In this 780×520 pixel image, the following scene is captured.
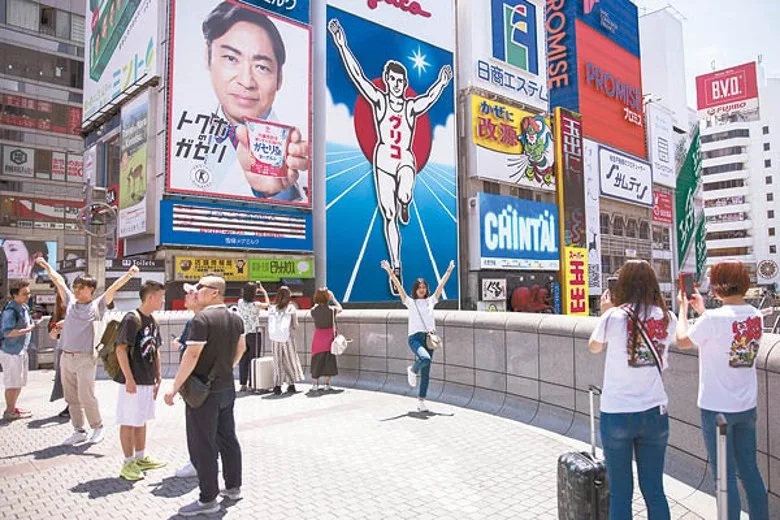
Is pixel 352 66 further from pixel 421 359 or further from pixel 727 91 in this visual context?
pixel 727 91

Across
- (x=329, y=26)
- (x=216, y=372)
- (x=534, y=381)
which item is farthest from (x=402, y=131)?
(x=216, y=372)

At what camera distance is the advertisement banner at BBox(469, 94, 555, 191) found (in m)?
34.7

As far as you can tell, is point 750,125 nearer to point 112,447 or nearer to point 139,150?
point 139,150

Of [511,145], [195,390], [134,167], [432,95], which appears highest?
[432,95]

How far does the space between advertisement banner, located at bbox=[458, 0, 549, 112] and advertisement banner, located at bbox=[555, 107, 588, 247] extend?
8.84ft

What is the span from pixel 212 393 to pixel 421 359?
3.69 m

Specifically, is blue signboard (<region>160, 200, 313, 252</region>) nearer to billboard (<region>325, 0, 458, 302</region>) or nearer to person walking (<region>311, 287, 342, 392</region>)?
billboard (<region>325, 0, 458, 302</region>)

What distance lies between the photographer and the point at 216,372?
4.43 meters

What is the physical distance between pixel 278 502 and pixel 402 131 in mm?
27099

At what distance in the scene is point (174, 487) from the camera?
16.1 ft

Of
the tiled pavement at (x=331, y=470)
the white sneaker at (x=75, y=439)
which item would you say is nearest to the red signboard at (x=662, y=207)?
the tiled pavement at (x=331, y=470)

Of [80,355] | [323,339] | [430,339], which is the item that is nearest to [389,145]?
[323,339]

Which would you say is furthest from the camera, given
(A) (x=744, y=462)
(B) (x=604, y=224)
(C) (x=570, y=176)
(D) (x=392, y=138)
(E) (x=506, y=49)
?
(B) (x=604, y=224)

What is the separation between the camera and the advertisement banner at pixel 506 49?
35.5 metres
